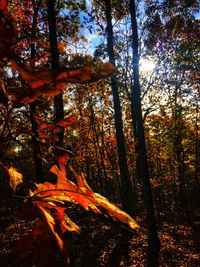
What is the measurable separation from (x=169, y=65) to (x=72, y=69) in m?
19.3

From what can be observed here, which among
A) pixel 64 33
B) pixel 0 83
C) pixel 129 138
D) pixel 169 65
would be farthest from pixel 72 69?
pixel 129 138

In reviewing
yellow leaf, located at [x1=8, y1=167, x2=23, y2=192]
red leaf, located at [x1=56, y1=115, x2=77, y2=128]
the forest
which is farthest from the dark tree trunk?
yellow leaf, located at [x1=8, y1=167, x2=23, y2=192]

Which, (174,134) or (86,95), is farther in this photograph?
(86,95)

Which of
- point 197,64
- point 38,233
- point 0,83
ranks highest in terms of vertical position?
point 197,64

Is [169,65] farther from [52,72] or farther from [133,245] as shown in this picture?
[52,72]

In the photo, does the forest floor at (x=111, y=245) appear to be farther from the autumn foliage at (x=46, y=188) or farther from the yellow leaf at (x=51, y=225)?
the yellow leaf at (x=51, y=225)

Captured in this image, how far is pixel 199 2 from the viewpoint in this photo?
13.1 m

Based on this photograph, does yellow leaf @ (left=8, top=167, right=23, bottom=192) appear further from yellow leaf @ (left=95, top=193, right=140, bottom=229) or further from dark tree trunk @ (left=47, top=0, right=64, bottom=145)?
dark tree trunk @ (left=47, top=0, right=64, bottom=145)

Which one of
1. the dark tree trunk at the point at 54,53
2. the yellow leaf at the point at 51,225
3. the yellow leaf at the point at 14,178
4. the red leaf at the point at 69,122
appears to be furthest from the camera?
the dark tree trunk at the point at 54,53

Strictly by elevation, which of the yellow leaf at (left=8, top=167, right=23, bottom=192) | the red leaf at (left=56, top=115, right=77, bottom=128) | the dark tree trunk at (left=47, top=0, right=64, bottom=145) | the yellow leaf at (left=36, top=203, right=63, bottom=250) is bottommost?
the yellow leaf at (left=36, top=203, right=63, bottom=250)

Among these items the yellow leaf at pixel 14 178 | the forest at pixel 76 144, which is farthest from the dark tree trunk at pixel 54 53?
the yellow leaf at pixel 14 178

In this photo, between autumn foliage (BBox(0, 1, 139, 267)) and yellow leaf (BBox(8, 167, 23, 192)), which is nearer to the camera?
autumn foliage (BBox(0, 1, 139, 267))

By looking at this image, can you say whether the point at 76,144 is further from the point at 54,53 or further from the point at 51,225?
the point at 51,225

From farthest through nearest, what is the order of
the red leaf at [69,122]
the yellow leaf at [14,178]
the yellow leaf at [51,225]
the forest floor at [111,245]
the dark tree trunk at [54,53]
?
the forest floor at [111,245], the dark tree trunk at [54,53], the red leaf at [69,122], the yellow leaf at [14,178], the yellow leaf at [51,225]
